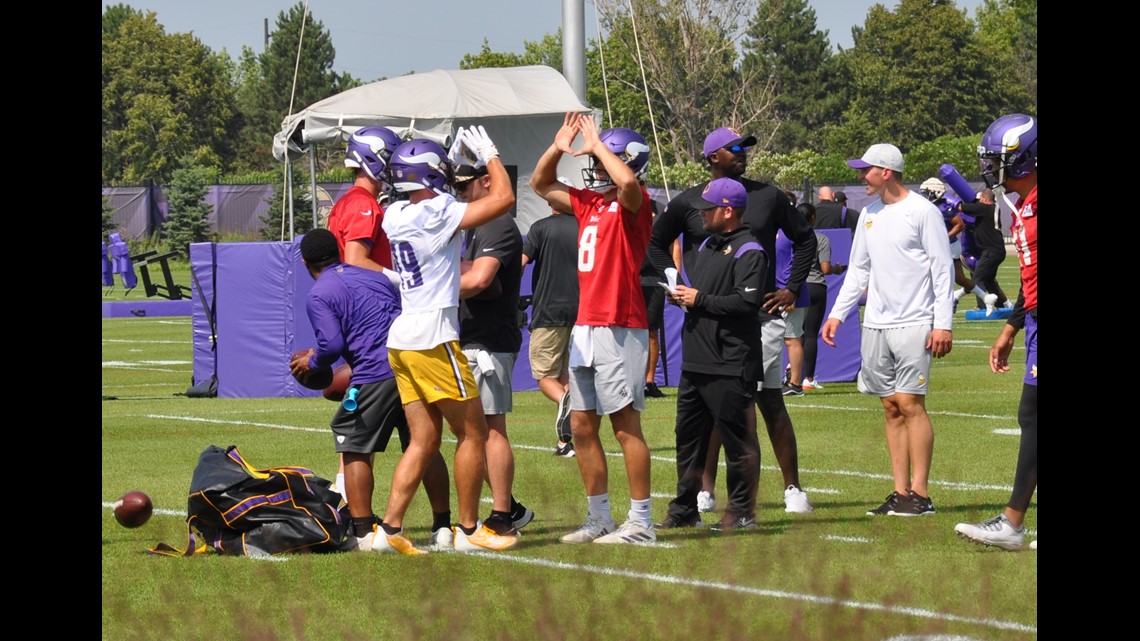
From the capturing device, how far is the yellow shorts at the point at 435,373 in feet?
25.3

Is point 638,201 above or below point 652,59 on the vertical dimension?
below

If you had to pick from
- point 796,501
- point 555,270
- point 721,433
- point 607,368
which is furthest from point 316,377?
point 555,270

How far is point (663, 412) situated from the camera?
47.0ft

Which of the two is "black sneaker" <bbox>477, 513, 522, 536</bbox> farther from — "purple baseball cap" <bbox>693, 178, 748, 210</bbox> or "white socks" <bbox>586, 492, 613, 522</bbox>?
"purple baseball cap" <bbox>693, 178, 748, 210</bbox>

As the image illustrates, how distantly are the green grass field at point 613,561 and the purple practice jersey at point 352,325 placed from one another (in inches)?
39.5

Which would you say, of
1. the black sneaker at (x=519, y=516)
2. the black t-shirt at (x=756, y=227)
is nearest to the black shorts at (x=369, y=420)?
the black sneaker at (x=519, y=516)

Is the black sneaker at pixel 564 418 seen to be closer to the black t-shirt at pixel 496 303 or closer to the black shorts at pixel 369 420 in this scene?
the black t-shirt at pixel 496 303

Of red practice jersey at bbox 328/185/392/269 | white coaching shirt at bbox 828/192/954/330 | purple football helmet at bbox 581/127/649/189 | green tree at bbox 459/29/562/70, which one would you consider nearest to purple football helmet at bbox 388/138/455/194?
purple football helmet at bbox 581/127/649/189

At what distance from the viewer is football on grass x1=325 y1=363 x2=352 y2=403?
27.7 ft

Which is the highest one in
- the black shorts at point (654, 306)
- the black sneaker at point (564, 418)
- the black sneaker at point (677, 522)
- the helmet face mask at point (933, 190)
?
the helmet face mask at point (933, 190)

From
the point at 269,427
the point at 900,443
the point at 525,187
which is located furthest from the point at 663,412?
the point at 525,187

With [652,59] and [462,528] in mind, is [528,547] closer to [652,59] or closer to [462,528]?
[462,528]
